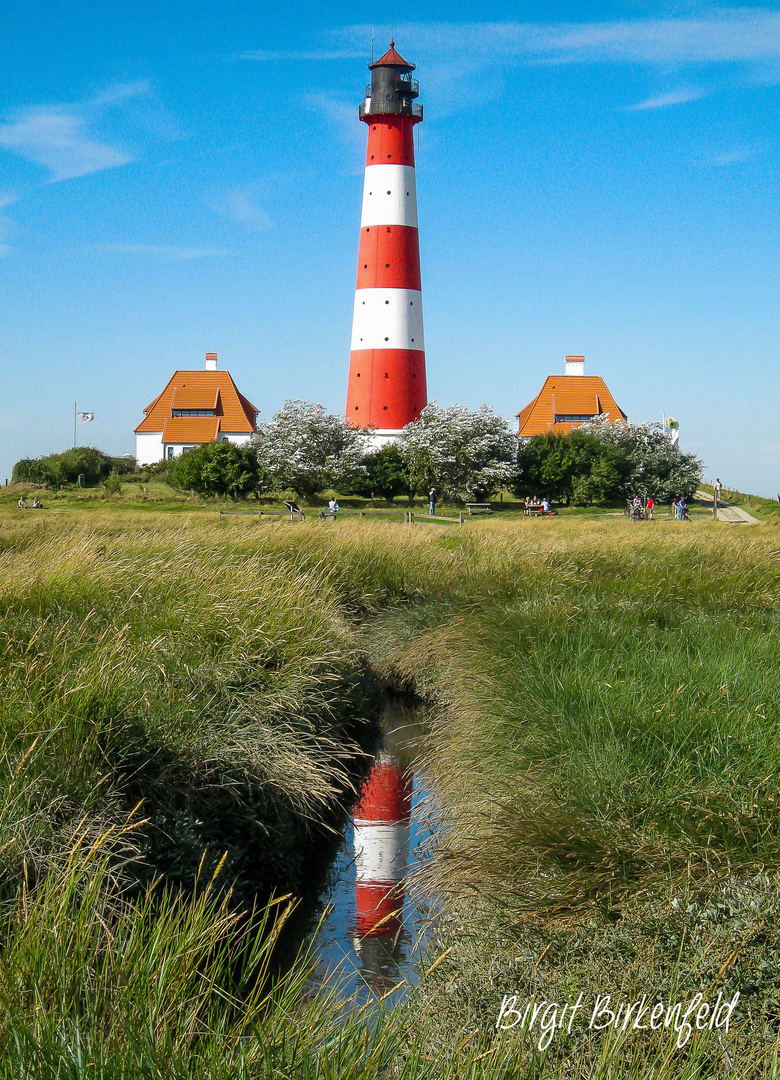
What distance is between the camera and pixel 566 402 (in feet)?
199

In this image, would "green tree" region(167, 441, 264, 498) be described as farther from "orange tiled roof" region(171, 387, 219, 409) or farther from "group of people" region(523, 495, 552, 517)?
"orange tiled roof" region(171, 387, 219, 409)

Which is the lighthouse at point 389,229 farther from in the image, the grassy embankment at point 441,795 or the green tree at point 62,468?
the grassy embankment at point 441,795

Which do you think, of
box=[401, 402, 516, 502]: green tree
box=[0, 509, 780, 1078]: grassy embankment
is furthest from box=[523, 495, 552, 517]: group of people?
box=[0, 509, 780, 1078]: grassy embankment

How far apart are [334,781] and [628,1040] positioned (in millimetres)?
4359

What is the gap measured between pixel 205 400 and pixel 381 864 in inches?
2303

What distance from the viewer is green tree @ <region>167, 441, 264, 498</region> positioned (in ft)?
148

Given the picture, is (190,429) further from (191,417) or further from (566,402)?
→ (566,402)

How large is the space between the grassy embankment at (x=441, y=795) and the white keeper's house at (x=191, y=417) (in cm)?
5164

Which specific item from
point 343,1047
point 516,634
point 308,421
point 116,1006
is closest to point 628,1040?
point 343,1047

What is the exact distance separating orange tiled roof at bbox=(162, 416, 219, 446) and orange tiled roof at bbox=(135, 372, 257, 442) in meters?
0.17

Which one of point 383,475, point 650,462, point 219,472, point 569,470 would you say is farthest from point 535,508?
point 219,472

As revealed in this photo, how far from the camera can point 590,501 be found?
46.7 metres

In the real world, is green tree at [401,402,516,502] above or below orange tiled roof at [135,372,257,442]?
below

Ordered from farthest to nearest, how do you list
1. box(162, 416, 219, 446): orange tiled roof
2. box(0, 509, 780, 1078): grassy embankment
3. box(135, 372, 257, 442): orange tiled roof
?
box(135, 372, 257, 442): orange tiled roof
box(162, 416, 219, 446): orange tiled roof
box(0, 509, 780, 1078): grassy embankment
